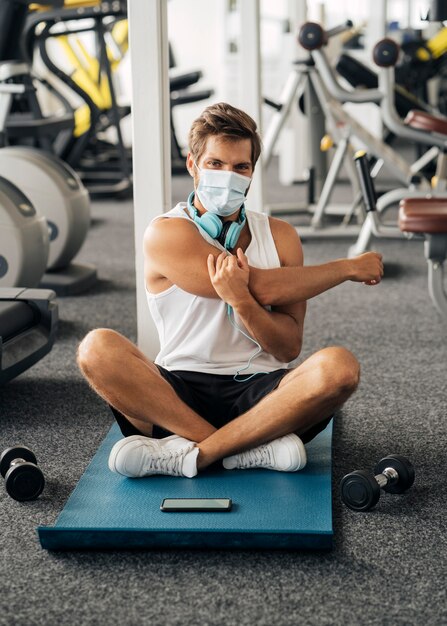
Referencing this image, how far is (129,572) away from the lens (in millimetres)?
1761

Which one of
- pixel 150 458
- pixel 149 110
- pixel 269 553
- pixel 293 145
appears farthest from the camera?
pixel 293 145

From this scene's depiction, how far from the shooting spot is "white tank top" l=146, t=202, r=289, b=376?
2178 mm

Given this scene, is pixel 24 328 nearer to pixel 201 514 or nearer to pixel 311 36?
pixel 201 514

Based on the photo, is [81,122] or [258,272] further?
[81,122]

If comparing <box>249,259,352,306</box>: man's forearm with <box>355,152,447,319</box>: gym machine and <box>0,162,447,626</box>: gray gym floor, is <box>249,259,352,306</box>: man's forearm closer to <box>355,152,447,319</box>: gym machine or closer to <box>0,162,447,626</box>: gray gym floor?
<box>0,162,447,626</box>: gray gym floor

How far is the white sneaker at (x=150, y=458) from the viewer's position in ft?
6.72

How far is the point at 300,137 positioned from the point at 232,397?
5.46m

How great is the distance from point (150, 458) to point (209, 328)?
1.13ft

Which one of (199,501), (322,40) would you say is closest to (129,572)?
(199,501)

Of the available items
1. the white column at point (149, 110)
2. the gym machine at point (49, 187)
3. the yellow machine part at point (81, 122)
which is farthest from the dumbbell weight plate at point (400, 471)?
the yellow machine part at point (81, 122)

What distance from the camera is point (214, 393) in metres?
2.21

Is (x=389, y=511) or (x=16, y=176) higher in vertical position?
(x=16, y=176)

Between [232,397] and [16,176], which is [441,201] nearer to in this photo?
[232,397]

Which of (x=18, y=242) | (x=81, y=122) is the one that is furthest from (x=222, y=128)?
(x=81, y=122)
